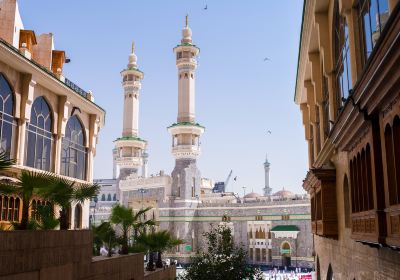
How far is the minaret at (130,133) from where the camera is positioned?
177 feet

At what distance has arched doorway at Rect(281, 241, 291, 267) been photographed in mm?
43375

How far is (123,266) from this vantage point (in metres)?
14.6

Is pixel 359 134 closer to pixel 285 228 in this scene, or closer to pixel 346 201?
pixel 346 201

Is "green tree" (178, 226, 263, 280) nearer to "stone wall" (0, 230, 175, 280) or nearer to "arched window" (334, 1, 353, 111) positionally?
"stone wall" (0, 230, 175, 280)

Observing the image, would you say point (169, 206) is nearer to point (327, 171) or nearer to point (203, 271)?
point (203, 271)

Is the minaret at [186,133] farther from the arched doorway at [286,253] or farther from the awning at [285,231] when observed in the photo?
the arched doorway at [286,253]

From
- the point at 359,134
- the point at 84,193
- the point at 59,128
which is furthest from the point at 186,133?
the point at 359,134

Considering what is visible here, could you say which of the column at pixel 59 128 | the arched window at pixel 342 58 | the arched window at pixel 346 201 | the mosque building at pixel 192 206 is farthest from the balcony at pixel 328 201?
the mosque building at pixel 192 206

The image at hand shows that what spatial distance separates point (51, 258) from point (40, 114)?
817 centimetres

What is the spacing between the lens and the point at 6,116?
49.2 feet

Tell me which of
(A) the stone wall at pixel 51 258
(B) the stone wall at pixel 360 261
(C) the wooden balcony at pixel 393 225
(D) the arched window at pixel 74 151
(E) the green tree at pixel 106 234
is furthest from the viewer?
(D) the arched window at pixel 74 151

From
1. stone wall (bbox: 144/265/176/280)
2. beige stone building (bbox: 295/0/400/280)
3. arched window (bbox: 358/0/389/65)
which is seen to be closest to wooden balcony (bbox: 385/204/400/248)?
beige stone building (bbox: 295/0/400/280)

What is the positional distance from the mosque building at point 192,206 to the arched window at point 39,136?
2942cm

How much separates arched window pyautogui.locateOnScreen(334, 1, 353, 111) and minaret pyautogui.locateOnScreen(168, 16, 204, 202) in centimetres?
3651
